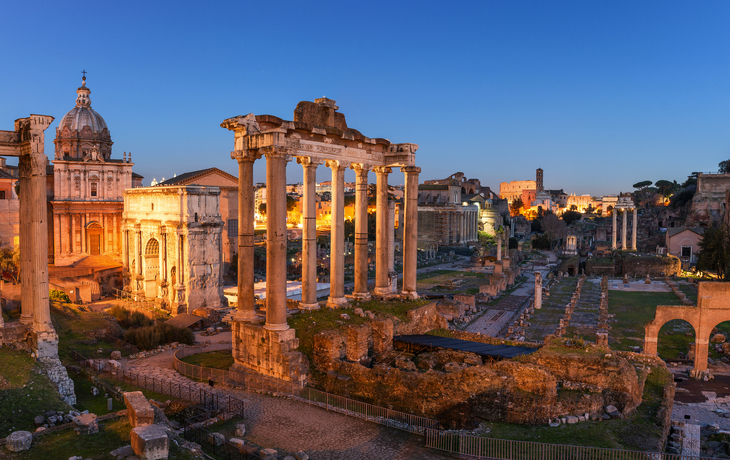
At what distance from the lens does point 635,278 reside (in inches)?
2136

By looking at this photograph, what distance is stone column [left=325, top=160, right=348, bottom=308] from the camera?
17469mm

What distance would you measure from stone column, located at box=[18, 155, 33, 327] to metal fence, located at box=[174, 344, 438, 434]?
5.10 meters

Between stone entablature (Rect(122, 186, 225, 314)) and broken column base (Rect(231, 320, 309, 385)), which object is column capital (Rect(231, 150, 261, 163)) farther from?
stone entablature (Rect(122, 186, 225, 314))

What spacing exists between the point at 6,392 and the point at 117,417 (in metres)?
2.88

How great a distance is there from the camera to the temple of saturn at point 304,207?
14.6 metres

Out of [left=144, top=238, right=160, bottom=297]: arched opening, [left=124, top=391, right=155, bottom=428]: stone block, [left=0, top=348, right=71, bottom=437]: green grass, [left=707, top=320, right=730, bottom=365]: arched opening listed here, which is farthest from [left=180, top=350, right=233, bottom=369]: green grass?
[left=707, top=320, right=730, bottom=365]: arched opening

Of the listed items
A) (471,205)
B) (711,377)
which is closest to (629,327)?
(711,377)

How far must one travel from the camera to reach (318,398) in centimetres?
1391

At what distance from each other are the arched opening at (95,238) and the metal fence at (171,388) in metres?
25.5

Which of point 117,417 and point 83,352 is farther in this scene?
point 83,352

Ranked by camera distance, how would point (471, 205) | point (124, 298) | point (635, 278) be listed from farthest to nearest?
point (471, 205)
point (635, 278)
point (124, 298)

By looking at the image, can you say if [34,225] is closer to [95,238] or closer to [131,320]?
[131,320]

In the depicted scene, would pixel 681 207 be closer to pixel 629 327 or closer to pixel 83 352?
pixel 629 327

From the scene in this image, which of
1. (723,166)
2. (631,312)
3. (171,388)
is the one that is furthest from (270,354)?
(723,166)
